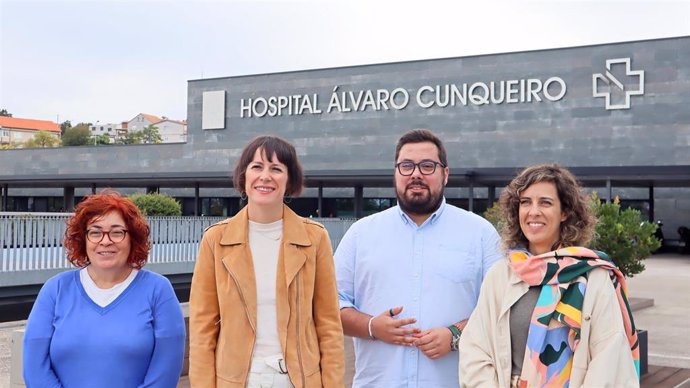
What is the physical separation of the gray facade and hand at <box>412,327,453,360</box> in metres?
25.9

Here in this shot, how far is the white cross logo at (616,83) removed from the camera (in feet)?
102

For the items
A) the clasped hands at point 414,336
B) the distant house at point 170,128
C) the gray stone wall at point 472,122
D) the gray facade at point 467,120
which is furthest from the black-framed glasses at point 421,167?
the distant house at point 170,128

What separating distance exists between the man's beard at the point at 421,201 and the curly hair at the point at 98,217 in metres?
1.24

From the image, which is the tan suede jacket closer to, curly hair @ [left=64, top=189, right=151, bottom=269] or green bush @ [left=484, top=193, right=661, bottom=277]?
curly hair @ [left=64, top=189, right=151, bottom=269]

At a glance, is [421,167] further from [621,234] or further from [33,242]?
[33,242]

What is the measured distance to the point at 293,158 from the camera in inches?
136

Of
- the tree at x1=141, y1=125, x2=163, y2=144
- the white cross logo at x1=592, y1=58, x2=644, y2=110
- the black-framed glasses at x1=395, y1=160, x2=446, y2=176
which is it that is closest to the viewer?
the black-framed glasses at x1=395, y1=160, x2=446, y2=176

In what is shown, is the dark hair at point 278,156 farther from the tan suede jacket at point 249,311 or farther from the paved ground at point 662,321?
the paved ground at point 662,321

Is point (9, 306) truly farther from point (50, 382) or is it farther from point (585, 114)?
point (585, 114)

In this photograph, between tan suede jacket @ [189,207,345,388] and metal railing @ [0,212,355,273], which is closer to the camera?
tan suede jacket @ [189,207,345,388]

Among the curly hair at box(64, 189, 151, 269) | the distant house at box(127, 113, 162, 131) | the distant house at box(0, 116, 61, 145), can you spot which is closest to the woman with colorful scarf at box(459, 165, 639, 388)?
the curly hair at box(64, 189, 151, 269)

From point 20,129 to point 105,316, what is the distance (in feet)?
563

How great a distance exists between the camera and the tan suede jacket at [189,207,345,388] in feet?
10.6

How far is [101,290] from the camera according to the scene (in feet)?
11.4
